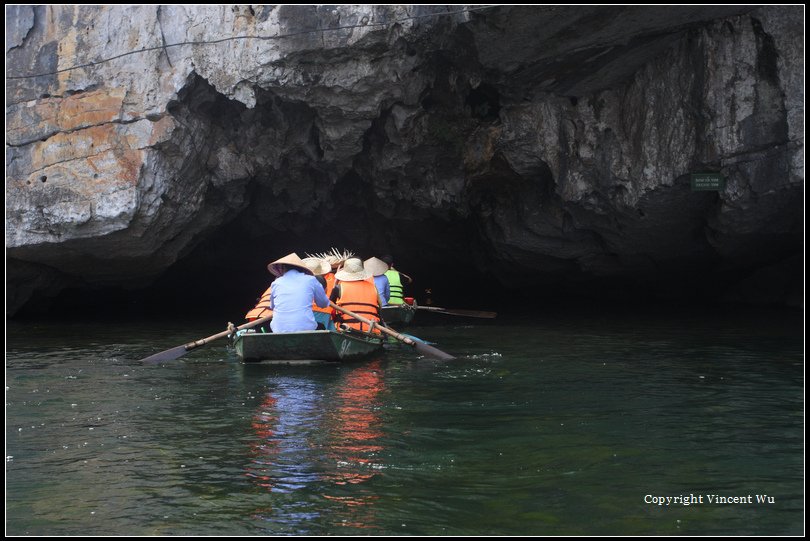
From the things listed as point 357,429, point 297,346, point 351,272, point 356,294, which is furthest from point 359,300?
point 357,429

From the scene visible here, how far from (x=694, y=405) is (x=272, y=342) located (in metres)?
4.63

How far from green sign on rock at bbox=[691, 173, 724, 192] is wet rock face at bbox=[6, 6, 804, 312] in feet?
0.45

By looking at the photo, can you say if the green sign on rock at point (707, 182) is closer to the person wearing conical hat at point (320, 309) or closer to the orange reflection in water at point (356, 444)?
the person wearing conical hat at point (320, 309)

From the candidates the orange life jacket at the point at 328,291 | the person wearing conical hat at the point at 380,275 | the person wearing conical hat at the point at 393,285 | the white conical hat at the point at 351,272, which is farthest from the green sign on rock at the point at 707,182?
the orange life jacket at the point at 328,291

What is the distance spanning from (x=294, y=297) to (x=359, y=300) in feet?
4.92

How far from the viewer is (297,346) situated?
32.4 feet

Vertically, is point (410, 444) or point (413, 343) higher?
point (413, 343)

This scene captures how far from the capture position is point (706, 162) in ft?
43.2

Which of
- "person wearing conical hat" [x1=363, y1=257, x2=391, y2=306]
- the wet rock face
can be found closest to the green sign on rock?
the wet rock face

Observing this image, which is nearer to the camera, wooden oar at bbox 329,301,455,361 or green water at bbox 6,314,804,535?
green water at bbox 6,314,804,535

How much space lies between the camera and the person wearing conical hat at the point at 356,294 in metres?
11.4

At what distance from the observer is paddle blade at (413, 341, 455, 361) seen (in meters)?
10.3

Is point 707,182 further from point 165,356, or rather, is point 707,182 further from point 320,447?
point 320,447

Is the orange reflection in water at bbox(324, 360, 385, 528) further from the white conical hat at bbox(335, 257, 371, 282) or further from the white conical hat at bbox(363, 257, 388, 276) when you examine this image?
the white conical hat at bbox(363, 257, 388, 276)
